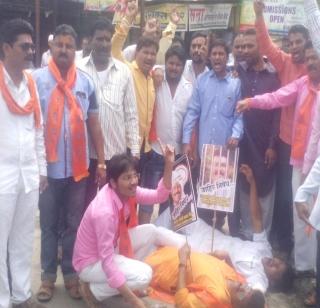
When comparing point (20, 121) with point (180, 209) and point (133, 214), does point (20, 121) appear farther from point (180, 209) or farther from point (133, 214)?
point (180, 209)

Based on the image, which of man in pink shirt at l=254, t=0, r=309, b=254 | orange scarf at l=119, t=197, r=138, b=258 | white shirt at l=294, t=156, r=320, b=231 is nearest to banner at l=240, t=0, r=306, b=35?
man in pink shirt at l=254, t=0, r=309, b=254

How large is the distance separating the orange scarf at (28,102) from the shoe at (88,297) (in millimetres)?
1213

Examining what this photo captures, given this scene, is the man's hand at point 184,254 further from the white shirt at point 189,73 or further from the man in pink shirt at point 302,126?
the white shirt at point 189,73

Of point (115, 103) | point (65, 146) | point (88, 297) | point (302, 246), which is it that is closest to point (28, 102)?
point (65, 146)

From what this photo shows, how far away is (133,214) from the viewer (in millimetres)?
4422

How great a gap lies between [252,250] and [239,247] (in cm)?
15

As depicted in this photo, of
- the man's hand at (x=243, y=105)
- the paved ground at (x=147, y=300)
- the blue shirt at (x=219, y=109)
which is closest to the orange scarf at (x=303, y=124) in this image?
the man's hand at (x=243, y=105)

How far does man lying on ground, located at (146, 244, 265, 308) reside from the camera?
12.8 ft

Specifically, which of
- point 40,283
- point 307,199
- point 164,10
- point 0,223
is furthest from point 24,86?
point 164,10

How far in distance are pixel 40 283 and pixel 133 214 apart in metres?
0.98

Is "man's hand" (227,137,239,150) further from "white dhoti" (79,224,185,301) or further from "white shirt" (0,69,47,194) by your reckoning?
"white shirt" (0,69,47,194)

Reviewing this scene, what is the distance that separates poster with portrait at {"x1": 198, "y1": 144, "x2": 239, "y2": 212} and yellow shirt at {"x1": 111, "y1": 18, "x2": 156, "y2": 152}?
0.58 meters

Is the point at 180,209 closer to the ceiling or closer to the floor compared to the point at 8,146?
closer to the floor

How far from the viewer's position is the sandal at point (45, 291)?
14.3 feet
